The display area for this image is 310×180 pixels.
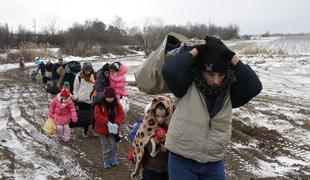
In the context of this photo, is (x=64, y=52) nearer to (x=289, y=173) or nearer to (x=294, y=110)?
(x=294, y=110)

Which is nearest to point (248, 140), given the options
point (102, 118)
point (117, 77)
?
point (117, 77)

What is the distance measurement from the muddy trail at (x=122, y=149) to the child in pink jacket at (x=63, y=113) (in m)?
0.25

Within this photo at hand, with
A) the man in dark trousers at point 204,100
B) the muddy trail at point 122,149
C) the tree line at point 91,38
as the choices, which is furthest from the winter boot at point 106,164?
the tree line at point 91,38

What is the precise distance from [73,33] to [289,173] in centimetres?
6824

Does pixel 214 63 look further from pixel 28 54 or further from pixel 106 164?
pixel 28 54

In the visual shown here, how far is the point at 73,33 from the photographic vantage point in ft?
235

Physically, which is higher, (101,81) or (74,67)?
(74,67)

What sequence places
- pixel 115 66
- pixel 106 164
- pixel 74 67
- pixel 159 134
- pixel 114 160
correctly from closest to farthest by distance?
pixel 159 134 < pixel 106 164 < pixel 114 160 < pixel 115 66 < pixel 74 67

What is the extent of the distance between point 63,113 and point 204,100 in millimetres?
6114

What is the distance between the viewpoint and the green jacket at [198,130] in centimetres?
298

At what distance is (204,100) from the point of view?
3014mm

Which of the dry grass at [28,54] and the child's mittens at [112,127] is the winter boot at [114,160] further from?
the dry grass at [28,54]

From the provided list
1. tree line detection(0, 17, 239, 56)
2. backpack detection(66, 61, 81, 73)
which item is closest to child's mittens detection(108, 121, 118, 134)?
backpack detection(66, 61, 81, 73)

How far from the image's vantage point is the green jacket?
2.98 meters
